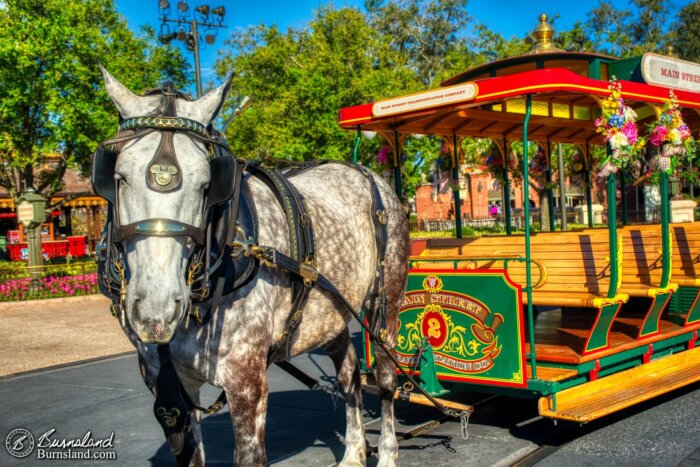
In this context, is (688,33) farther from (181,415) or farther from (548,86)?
(181,415)

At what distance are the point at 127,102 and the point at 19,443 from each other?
4.33 meters

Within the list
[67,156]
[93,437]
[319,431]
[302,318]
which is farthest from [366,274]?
[67,156]

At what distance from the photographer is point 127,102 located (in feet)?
9.67

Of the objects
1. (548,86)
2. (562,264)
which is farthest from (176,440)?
(562,264)

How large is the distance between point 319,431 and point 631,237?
3818 millimetres

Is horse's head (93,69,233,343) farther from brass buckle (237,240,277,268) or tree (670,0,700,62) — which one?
tree (670,0,700,62)

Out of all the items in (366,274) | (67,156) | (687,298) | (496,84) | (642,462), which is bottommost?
(642,462)

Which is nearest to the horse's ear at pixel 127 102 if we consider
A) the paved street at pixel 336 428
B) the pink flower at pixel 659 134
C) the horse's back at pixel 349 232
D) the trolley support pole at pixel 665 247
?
the horse's back at pixel 349 232

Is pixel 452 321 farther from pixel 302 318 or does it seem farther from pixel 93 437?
pixel 93 437

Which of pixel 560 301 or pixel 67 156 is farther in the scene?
pixel 67 156

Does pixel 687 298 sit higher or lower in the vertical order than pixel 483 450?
higher

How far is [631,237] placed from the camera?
7.15 m

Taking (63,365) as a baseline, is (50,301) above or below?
above

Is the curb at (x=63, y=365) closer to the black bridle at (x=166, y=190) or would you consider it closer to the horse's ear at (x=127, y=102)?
the black bridle at (x=166, y=190)
